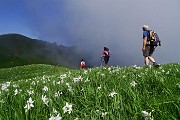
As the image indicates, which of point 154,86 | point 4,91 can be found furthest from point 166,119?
point 4,91

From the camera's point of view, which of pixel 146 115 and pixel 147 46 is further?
pixel 147 46

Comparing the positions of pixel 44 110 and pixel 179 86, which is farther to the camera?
pixel 179 86

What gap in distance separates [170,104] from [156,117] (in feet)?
0.94

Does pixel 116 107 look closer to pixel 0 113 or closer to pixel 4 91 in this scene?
pixel 0 113

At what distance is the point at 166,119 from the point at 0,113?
2.14 m

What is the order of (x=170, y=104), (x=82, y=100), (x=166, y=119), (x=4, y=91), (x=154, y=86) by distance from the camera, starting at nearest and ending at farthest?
(x=166, y=119), (x=170, y=104), (x=82, y=100), (x=154, y=86), (x=4, y=91)

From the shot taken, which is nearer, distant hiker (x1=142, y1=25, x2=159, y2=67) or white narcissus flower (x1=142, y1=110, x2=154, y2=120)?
white narcissus flower (x1=142, y1=110, x2=154, y2=120)

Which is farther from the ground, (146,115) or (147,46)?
(147,46)

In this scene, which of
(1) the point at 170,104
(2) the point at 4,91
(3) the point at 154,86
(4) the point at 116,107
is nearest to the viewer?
(1) the point at 170,104

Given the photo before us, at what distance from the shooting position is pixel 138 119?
4.15 meters

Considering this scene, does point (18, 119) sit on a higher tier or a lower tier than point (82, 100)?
lower

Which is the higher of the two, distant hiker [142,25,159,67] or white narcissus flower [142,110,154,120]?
distant hiker [142,25,159,67]

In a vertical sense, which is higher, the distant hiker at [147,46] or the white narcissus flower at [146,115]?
the distant hiker at [147,46]

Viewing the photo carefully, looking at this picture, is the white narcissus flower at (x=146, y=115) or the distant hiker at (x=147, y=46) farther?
the distant hiker at (x=147, y=46)
